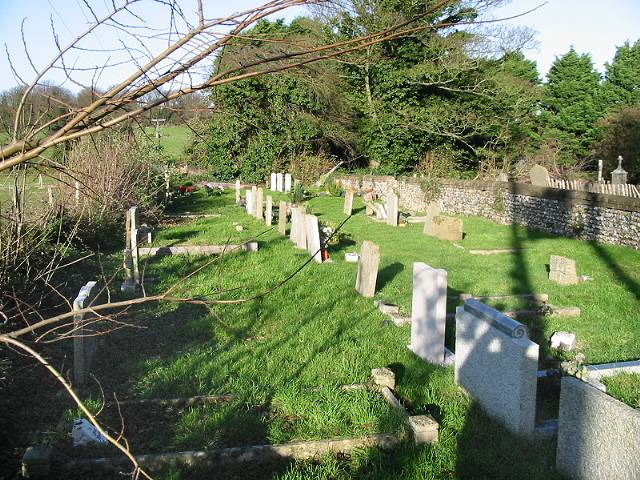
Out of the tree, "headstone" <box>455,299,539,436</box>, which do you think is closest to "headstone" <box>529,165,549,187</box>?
"headstone" <box>455,299,539,436</box>

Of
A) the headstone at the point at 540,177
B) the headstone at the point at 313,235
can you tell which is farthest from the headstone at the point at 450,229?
the headstone at the point at 540,177

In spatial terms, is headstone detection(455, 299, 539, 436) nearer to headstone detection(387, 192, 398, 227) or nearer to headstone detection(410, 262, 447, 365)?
headstone detection(410, 262, 447, 365)

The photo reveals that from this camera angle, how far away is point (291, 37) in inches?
80.4

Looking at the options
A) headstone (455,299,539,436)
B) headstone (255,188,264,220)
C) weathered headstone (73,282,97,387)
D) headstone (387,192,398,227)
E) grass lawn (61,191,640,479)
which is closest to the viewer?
grass lawn (61,191,640,479)

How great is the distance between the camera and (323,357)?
6363 millimetres

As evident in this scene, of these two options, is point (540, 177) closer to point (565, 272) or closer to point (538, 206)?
point (538, 206)

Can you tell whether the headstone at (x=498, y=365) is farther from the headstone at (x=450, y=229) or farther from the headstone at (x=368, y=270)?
the headstone at (x=450, y=229)

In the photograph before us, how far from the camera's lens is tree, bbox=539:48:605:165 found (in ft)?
137

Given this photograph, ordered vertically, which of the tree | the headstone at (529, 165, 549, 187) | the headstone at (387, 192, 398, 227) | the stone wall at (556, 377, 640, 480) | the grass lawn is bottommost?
the grass lawn

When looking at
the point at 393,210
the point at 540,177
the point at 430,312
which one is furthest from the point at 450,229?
the point at 430,312

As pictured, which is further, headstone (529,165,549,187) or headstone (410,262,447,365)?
headstone (529,165,549,187)

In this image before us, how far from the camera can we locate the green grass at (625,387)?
5180 mm

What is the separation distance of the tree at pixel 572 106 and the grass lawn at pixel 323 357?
32.1 m

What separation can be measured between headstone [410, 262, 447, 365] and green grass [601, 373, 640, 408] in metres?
1.55
